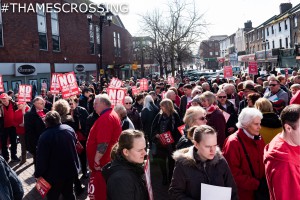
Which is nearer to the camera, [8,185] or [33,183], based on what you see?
[8,185]

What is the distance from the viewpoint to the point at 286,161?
2752 mm

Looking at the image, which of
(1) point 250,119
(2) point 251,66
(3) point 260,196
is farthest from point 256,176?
(2) point 251,66

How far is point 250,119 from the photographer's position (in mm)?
3832

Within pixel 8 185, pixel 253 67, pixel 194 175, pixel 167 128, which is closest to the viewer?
pixel 194 175

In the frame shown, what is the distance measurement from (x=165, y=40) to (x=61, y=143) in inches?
1089

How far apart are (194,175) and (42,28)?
24.9 meters

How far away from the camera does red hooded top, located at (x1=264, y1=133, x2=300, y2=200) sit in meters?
2.75

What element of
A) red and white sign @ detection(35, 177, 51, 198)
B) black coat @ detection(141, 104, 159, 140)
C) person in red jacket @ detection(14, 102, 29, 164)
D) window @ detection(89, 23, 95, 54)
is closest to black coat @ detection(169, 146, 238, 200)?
red and white sign @ detection(35, 177, 51, 198)

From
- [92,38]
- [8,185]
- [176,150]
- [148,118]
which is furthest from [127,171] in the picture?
[92,38]

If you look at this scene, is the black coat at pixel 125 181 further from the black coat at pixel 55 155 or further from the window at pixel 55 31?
the window at pixel 55 31

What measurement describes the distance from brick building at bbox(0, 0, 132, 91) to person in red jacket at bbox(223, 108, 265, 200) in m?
20.1

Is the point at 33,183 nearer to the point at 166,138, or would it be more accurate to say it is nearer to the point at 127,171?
the point at 166,138

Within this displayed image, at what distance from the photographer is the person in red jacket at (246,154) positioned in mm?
3736

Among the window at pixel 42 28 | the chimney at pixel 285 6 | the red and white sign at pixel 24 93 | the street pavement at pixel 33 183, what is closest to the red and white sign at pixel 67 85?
the red and white sign at pixel 24 93
